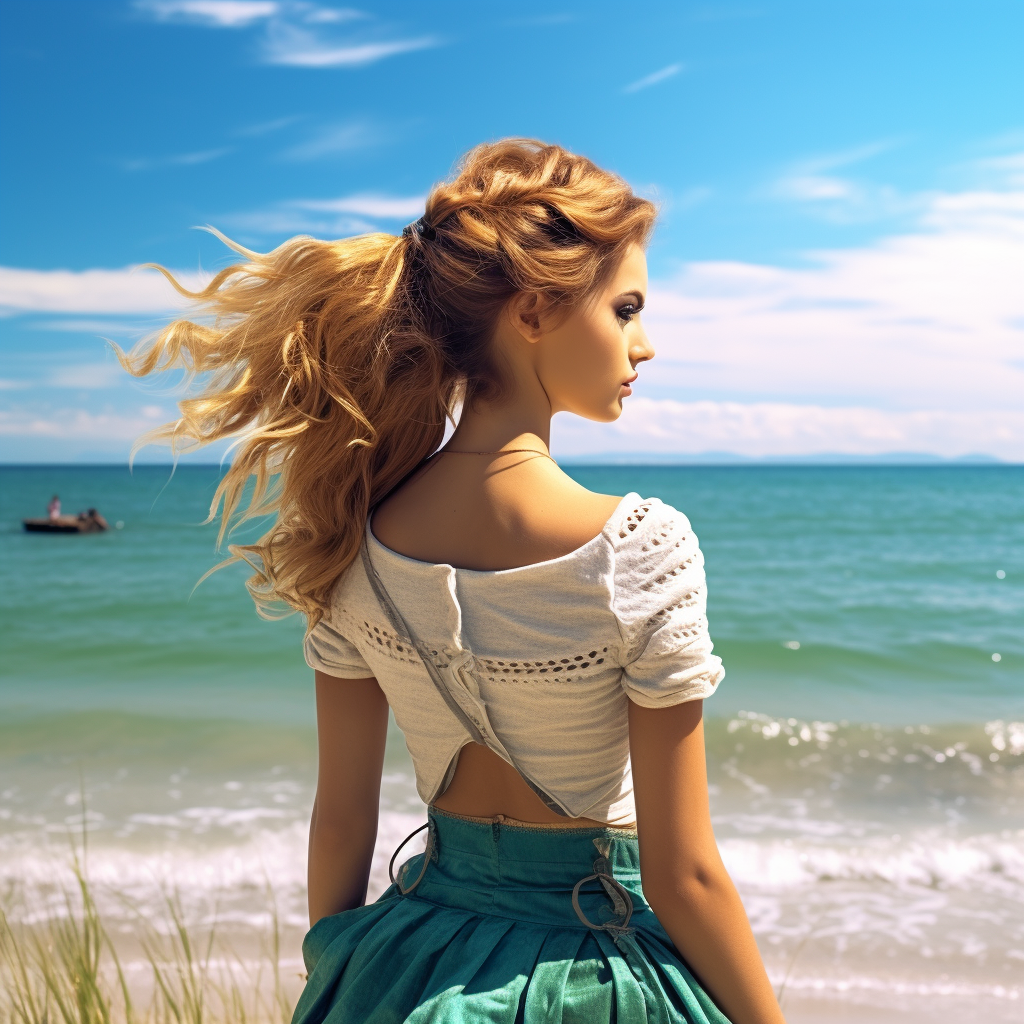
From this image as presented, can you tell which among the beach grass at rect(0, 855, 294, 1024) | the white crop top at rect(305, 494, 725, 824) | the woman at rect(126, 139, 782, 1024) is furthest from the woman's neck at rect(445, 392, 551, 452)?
the beach grass at rect(0, 855, 294, 1024)

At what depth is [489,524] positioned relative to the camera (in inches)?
45.6

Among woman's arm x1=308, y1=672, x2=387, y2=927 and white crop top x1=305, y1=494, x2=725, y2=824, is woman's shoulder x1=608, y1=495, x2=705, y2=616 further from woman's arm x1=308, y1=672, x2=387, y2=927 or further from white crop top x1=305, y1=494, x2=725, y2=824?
woman's arm x1=308, y1=672, x2=387, y2=927

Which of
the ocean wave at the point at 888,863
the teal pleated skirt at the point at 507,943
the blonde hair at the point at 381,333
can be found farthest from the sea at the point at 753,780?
the teal pleated skirt at the point at 507,943

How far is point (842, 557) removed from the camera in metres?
18.0

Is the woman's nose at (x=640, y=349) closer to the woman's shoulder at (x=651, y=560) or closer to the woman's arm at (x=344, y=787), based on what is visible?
the woman's shoulder at (x=651, y=560)

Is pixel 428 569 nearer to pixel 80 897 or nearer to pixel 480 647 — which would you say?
pixel 480 647

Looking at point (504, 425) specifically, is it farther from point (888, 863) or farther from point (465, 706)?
point (888, 863)

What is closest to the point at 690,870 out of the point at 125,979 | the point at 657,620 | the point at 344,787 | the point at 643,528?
the point at 657,620

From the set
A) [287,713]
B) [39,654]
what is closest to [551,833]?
[287,713]

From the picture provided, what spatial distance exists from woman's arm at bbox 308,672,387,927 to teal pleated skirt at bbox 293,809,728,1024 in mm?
111

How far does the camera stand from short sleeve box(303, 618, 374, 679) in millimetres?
1367

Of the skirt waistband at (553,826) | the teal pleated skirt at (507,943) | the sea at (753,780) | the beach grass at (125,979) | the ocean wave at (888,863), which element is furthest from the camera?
the ocean wave at (888,863)

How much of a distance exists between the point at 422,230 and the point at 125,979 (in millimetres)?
2899

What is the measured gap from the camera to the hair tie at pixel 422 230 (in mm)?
1337
